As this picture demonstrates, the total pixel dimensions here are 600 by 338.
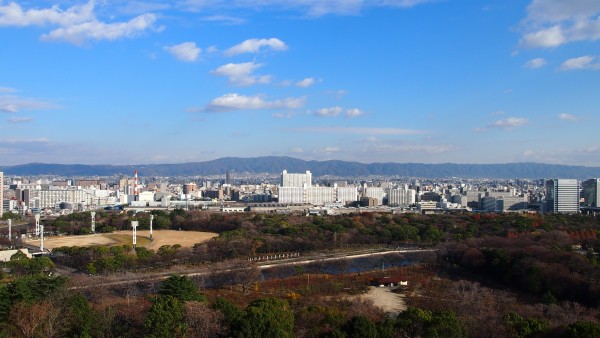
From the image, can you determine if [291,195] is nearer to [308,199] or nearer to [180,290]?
[308,199]

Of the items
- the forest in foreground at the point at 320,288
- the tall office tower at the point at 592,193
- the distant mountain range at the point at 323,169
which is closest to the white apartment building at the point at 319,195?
the tall office tower at the point at 592,193

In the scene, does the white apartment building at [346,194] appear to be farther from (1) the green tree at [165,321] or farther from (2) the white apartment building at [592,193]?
(1) the green tree at [165,321]

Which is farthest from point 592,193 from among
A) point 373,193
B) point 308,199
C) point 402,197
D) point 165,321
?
point 165,321

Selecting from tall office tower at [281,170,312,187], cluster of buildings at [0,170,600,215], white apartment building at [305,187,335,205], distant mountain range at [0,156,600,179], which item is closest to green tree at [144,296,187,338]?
cluster of buildings at [0,170,600,215]

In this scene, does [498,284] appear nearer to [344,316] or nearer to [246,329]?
[344,316]

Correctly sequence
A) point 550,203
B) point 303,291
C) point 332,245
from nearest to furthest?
point 303,291
point 332,245
point 550,203

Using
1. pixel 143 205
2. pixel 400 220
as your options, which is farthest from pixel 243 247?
pixel 143 205
